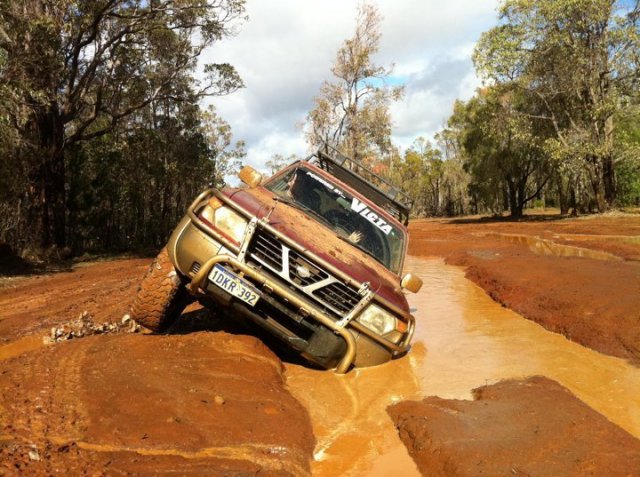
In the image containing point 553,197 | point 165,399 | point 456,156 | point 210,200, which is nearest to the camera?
point 165,399

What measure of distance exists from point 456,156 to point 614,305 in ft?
196

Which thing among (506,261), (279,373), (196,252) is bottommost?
(506,261)

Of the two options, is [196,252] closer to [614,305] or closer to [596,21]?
[614,305]

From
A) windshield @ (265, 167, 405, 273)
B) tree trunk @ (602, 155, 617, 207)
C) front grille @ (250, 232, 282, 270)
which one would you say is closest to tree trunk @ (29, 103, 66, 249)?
windshield @ (265, 167, 405, 273)

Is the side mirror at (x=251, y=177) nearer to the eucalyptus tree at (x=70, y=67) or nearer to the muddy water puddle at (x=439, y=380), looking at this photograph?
the muddy water puddle at (x=439, y=380)

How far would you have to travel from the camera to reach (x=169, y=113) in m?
26.7

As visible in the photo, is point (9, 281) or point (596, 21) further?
point (596, 21)

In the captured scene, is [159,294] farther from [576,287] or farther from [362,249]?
[576,287]

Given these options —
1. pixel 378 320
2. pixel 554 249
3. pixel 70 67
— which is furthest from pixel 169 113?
pixel 378 320

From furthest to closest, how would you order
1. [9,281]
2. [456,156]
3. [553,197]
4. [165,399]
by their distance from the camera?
[456,156], [553,197], [9,281], [165,399]

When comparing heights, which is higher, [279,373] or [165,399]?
[165,399]

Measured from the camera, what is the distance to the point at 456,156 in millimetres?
64062

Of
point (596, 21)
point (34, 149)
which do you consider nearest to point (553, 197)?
point (596, 21)

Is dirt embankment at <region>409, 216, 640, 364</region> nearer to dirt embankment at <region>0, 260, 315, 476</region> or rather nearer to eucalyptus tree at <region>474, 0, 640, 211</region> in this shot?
dirt embankment at <region>0, 260, 315, 476</region>
